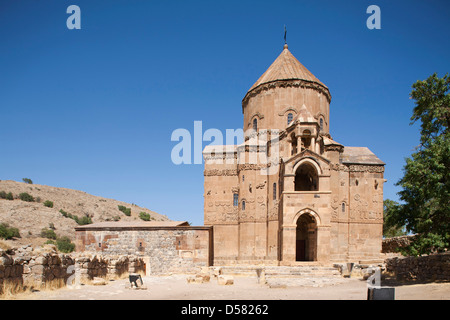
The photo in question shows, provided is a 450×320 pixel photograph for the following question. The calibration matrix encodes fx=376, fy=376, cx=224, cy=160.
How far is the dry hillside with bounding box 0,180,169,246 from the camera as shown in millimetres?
49438

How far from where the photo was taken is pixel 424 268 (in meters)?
14.9

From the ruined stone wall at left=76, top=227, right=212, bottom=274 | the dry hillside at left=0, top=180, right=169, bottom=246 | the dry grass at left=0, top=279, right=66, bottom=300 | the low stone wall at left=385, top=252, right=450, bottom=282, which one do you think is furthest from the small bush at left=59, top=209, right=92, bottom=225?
the low stone wall at left=385, top=252, right=450, bottom=282

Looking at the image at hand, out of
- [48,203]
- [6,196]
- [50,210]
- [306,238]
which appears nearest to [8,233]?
[50,210]

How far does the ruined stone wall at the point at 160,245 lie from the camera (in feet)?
81.8

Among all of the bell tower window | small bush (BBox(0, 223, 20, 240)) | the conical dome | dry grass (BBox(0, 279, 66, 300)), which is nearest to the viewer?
dry grass (BBox(0, 279, 66, 300))

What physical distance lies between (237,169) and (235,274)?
31.9 feet

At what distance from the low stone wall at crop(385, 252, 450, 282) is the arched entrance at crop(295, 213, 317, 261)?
304 inches

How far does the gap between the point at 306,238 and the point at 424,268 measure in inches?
502

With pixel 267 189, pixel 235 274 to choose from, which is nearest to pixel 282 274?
pixel 235 274

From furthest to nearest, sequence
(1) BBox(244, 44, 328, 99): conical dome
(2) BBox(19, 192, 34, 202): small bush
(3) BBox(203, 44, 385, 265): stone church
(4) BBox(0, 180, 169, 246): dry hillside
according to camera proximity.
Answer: (2) BBox(19, 192, 34, 202): small bush → (4) BBox(0, 180, 169, 246): dry hillside → (1) BBox(244, 44, 328, 99): conical dome → (3) BBox(203, 44, 385, 265): stone church

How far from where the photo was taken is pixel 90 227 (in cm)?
2591

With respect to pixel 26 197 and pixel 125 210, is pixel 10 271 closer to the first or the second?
pixel 26 197

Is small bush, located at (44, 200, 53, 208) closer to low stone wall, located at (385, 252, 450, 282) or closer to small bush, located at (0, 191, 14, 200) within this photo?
small bush, located at (0, 191, 14, 200)
